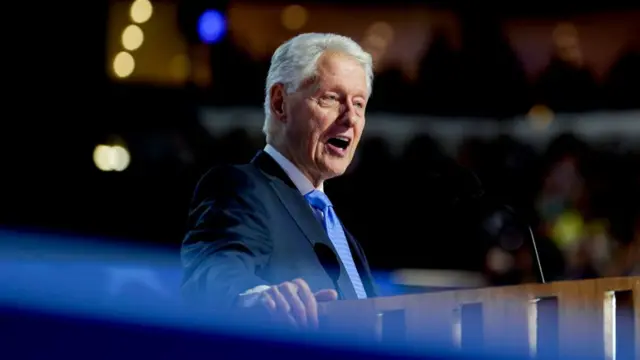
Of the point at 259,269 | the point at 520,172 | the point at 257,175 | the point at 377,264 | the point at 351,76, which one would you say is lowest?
the point at 259,269

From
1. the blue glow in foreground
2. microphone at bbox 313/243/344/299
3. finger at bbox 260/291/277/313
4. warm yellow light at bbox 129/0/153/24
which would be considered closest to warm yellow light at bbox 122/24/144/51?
warm yellow light at bbox 129/0/153/24

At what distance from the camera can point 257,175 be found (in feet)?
7.65

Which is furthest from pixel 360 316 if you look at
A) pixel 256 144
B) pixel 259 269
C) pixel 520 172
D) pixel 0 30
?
pixel 256 144

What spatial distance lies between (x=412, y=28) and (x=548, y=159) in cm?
327

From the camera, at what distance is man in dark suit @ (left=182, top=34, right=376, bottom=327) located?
2.12m

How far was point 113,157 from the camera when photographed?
22.7 feet

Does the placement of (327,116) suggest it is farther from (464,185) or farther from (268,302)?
(268,302)

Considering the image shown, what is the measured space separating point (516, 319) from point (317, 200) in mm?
579

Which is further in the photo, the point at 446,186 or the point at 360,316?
the point at 446,186

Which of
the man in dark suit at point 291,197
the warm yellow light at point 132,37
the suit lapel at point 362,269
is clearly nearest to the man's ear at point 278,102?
the man in dark suit at point 291,197

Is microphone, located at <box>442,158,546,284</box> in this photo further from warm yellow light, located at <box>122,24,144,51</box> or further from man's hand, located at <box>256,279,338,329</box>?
warm yellow light, located at <box>122,24,144,51</box>

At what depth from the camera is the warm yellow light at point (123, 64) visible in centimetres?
834

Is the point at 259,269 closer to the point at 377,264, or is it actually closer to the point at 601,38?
the point at 377,264

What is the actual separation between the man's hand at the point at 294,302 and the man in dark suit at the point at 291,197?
17 centimetres
